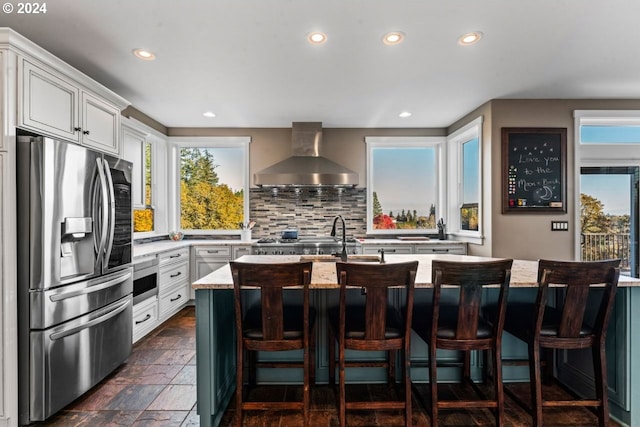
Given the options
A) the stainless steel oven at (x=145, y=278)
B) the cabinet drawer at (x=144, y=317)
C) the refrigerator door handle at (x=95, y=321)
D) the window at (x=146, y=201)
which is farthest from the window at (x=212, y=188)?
the refrigerator door handle at (x=95, y=321)

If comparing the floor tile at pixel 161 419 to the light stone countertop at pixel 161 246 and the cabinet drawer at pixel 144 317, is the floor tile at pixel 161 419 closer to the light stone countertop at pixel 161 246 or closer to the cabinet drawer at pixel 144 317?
the cabinet drawer at pixel 144 317

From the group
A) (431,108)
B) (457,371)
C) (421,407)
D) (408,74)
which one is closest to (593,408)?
(457,371)

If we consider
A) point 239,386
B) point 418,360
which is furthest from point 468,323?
point 239,386

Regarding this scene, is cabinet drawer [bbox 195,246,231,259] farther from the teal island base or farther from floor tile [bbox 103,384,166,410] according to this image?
the teal island base

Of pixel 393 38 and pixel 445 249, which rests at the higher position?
pixel 393 38

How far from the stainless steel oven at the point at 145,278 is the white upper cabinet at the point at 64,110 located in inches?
44.0

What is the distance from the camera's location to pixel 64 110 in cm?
221

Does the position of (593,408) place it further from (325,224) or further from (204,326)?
(325,224)

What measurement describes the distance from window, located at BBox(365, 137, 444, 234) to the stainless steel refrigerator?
3.55m

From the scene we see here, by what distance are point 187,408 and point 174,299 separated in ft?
6.80

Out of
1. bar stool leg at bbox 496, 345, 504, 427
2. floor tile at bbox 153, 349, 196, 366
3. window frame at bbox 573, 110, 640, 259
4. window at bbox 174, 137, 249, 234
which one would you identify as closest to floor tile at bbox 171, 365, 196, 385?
floor tile at bbox 153, 349, 196, 366

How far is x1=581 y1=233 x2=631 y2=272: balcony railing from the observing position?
383 cm

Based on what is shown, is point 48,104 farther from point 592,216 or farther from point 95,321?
point 592,216

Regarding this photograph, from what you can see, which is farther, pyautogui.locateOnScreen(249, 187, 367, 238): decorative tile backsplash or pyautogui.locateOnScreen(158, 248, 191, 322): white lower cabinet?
pyautogui.locateOnScreen(249, 187, 367, 238): decorative tile backsplash
